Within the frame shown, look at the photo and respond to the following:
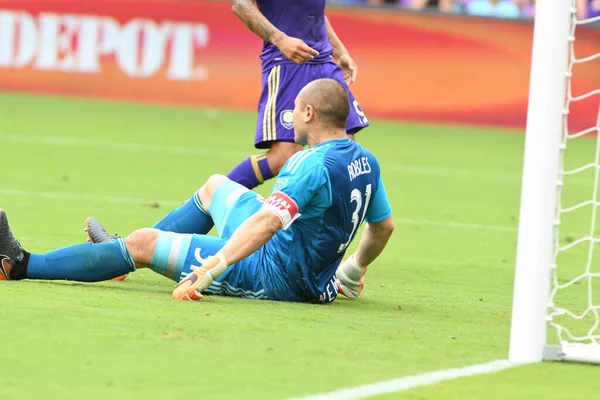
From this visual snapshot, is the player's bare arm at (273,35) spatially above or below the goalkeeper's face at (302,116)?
above

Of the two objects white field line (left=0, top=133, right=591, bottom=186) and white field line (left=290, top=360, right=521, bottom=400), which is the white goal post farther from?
white field line (left=0, top=133, right=591, bottom=186)

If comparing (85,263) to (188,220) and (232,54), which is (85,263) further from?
(232,54)

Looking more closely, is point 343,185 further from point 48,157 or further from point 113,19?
point 113,19

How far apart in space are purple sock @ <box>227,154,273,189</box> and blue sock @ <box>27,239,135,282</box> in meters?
2.07

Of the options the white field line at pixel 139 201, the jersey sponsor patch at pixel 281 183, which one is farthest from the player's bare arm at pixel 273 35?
the white field line at pixel 139 201

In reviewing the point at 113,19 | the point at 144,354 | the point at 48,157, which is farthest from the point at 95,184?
the point at 113,19

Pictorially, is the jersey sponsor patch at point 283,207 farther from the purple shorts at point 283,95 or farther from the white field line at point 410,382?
the purple shorts at point 283,95

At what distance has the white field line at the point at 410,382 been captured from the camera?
166 inches

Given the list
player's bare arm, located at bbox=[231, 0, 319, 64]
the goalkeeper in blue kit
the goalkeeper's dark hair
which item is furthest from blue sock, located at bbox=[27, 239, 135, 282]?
player's bare arm, located at bbox=[231, 0, 319, 64]

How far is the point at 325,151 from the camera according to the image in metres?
5.94

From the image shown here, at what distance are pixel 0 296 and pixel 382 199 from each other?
196 cm

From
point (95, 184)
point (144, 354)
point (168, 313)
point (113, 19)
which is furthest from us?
point (113, 19)

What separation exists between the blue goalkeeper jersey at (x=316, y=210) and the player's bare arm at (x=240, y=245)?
0.07 m

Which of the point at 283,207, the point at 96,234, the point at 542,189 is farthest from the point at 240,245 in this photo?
the point at 542,189
